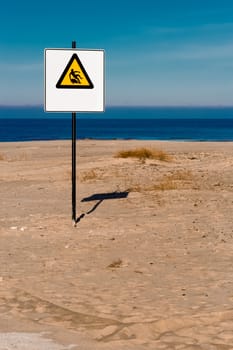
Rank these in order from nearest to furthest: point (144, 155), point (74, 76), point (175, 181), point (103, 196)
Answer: point (74, 76)
point (103, 196)
point (175, 181)
point (144, 155)

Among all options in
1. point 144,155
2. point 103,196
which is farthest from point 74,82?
point 144,155

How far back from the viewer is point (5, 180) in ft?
54.4

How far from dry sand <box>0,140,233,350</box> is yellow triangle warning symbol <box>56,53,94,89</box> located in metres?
2.22

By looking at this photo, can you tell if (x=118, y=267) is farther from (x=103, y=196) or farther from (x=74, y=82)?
(x=103, y=196)

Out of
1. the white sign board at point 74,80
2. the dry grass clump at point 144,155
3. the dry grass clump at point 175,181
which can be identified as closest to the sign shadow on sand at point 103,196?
the dry grass clump at point 175,181

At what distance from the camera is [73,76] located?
9.71m

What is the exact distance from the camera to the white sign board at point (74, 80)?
9.65 meters

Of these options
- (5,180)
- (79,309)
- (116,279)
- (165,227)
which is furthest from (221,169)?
(79,309)

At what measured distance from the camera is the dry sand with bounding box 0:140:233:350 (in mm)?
4984

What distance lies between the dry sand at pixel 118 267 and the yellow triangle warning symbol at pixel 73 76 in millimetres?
2224

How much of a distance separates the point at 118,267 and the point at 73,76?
3.69 metres

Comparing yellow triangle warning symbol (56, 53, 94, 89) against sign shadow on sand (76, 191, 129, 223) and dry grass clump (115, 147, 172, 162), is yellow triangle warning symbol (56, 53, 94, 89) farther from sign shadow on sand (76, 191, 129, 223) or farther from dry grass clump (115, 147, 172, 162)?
dry grass clump (115, 147, 172, 162)

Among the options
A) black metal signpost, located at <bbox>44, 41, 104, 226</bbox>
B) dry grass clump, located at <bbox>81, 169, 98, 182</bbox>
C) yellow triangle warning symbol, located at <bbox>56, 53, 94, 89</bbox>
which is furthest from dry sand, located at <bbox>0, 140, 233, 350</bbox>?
yellow triangle warning symbol, located at <bbox>56, 53, 94, 89</bbox>

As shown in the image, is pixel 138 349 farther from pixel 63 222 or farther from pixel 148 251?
pixel 63 222
